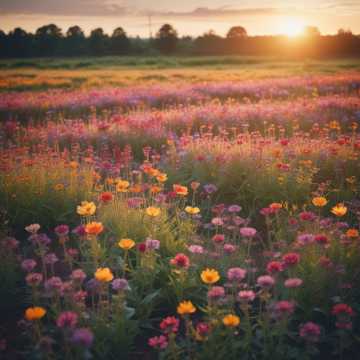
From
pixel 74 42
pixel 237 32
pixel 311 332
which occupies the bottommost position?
pixel 311 332

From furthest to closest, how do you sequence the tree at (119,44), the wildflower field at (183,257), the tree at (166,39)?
the tree at (166,39) → the tree at (119,44) → the wildflower field at (183,257)

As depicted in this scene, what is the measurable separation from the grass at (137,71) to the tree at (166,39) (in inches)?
1106

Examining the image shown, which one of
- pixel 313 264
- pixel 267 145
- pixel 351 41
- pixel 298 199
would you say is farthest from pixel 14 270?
pixel 351 41

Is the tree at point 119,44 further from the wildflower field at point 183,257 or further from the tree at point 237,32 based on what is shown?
the wildflower field at point 183,257

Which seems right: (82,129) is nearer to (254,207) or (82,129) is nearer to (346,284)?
(254,207)

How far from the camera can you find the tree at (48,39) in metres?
65.3

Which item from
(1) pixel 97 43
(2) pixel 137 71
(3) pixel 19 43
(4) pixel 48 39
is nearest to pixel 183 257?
(2) pixel 137 71

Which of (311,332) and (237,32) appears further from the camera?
(237,32)

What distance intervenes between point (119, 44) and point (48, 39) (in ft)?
44.9

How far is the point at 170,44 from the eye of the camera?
76688 mm

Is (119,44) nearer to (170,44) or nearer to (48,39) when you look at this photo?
(170,44)

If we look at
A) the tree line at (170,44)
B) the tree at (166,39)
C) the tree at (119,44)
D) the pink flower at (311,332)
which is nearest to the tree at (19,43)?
the tree line at (170,44)

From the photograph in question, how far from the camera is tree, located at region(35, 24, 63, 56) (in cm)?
6531

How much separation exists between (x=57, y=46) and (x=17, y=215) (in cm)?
7200
